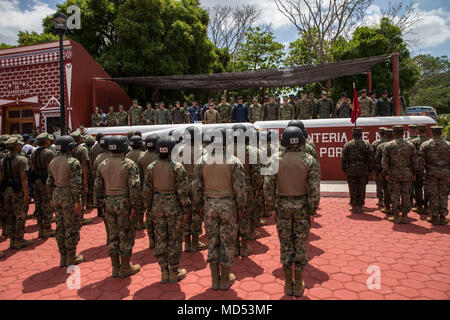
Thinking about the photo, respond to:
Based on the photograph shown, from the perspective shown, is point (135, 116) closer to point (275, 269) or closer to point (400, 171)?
point (275, 269)

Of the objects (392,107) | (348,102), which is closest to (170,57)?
(348,102)

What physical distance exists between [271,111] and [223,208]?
28.5ft

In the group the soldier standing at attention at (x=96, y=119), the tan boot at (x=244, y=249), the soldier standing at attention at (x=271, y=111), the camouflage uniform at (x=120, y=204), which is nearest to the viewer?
the camouflage uniform at (x=120, y=204)

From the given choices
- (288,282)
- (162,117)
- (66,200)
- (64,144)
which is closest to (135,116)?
(162,117)

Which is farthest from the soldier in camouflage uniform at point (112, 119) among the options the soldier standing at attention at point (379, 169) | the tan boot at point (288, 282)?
the tan boot at point (288, 282)

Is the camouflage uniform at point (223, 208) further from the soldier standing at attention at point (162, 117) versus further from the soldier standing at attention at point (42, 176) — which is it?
the soldier standing at attention at point (162, 117)

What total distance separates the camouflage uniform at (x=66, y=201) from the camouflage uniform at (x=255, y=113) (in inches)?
323

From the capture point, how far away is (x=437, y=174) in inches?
256

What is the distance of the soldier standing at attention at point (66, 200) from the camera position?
507cm

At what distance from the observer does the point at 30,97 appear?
14.6 meters

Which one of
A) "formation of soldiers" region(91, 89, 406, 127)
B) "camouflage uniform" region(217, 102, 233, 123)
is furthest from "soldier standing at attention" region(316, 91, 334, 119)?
"camouflage uniform" region(217, 102, 233, 123)

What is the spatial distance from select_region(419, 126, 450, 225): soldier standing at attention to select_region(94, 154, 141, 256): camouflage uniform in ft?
20.8

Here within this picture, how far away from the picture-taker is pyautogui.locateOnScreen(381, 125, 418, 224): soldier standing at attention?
659cm
